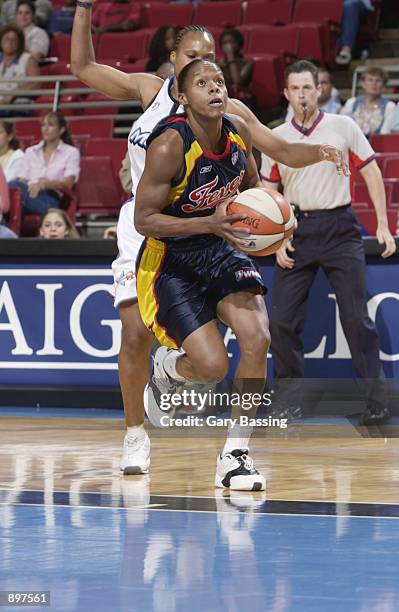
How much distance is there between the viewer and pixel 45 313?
953cm

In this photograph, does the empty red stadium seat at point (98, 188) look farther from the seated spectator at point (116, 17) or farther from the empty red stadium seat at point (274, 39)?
the seated spectator at point (116, 17)

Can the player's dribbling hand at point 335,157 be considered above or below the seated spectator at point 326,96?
below

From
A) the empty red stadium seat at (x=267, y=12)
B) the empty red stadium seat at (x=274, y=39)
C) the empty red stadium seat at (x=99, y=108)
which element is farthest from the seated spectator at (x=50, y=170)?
the empty red stadium seat at (x=267, y=12)

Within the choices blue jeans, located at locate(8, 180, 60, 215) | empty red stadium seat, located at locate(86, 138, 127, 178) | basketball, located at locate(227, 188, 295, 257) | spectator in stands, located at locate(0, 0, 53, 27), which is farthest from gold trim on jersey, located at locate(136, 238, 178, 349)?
spectator in stands, located at locate(0, 0, 53, 27)

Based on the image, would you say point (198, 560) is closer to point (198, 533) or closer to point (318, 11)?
point (198, 533)

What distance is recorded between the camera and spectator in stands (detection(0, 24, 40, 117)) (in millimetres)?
14102

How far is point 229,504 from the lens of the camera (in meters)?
5.23

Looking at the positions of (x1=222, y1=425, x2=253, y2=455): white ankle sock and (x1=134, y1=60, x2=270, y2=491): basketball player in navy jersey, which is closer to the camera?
(x1=134, y1=60, x2=270, y2=491): basketball player in navy jersey

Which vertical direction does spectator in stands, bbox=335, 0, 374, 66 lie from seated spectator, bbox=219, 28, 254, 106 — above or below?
above

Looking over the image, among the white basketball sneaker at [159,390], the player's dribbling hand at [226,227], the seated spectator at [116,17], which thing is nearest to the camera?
the player's dribbling hand at [226,227]

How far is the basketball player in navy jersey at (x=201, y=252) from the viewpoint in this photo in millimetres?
5566

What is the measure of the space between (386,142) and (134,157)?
224 inches

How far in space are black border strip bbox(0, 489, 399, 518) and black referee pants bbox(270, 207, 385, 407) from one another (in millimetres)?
2896

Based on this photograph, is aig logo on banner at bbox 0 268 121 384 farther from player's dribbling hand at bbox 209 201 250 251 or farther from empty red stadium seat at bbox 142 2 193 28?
empty red stadium seat at bbox 142 2 193 28
